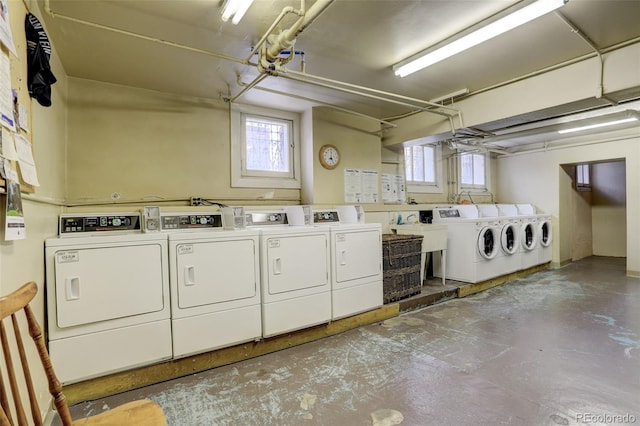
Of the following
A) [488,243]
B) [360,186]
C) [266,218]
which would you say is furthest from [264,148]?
[488,243]

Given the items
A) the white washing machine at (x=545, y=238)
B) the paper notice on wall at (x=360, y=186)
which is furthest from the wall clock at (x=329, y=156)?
the white washing machine at (x=545, y=238)

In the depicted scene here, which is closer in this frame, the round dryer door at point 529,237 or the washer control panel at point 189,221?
the washer control panel at point 189,221

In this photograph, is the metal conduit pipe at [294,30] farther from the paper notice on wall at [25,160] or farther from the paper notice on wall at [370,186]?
the paper notice on wall at [370,186]

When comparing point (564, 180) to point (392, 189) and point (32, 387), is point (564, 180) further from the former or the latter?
point (32, 387)

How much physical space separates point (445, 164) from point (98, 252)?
5700 millimetres

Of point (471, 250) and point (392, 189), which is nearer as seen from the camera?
point (471, 250)

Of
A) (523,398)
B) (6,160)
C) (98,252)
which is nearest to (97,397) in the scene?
(98,252)

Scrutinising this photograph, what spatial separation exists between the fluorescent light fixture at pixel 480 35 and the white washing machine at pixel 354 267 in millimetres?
1600

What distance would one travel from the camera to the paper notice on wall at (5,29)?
1.25m

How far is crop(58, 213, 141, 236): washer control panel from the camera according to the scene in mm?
2279

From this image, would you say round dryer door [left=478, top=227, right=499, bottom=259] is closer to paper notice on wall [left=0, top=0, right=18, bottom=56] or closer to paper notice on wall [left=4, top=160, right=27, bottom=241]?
paper notice on wall [left=4, top=160, right=27, bottom=241]

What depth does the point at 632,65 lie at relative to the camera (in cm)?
271

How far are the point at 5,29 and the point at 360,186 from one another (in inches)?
151

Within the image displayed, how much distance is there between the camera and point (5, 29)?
1287 millimetres
